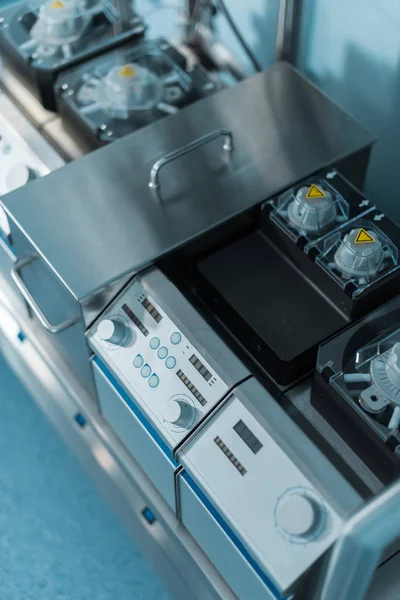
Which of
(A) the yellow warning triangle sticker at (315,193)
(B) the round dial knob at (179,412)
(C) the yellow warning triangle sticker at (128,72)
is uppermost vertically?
(C) the yellow warning triangle sticker at (128,72)

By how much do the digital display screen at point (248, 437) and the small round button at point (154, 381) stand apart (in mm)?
172

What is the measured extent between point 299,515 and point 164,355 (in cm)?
35

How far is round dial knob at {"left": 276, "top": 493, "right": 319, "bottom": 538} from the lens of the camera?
108 centimetres

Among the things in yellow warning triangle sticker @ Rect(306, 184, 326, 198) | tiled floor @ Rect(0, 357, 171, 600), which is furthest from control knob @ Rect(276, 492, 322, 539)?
tiled floor @ Rect(0, 357, 171, 600)

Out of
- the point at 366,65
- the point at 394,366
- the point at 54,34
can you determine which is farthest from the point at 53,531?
the point at 366,65

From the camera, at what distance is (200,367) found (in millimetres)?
1245

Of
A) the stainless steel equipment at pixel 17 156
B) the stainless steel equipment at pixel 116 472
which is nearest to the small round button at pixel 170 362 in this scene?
the stainless steel equipment at pixel 116 472

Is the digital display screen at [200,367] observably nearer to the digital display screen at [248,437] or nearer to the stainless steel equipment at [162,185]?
the digital display screen at [248,437]

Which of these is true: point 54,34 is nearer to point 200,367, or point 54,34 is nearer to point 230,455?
point 200,367

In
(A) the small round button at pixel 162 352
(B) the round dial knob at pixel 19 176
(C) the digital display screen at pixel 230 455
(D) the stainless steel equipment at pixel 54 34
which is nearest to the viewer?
(C) the digital display screen at pixel 230 455

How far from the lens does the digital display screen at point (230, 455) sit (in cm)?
118

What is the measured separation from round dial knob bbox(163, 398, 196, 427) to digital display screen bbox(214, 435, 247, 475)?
0.20 ft

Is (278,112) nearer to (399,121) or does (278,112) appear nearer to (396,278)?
(399,121)

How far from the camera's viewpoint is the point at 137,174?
4.82ft
